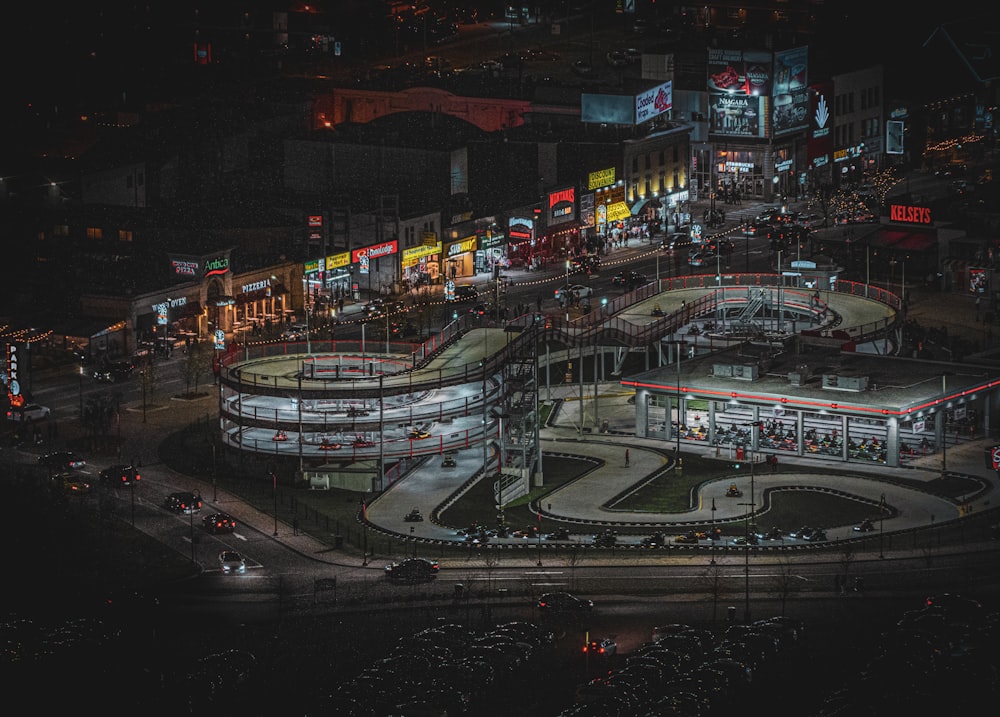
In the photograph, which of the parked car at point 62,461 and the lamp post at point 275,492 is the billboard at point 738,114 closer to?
the lamp post at point 275,492

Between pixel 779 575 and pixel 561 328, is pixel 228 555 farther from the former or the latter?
pixel 561 328

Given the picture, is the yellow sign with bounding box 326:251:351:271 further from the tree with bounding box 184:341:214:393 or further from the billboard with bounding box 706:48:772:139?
the billboard with bounding box 706:48:772:139

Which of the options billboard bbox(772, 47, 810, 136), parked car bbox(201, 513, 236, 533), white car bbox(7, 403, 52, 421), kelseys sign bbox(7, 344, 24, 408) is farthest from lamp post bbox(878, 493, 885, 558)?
billboard bbox(772, 47, 810, 136)

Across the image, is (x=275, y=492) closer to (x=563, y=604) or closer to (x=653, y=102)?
(x=563, y=604)

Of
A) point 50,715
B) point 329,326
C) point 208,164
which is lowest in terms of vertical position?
point 50,715

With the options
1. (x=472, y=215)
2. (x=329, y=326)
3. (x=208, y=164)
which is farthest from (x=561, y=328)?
(x=208, y=164)
